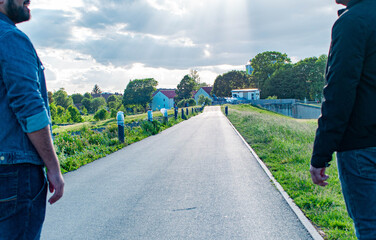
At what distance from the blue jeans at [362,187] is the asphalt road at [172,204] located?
1.69 meters

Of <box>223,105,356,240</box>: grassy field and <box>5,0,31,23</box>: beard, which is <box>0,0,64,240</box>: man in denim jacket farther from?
<box>223,105,356,240</box>: grassy field

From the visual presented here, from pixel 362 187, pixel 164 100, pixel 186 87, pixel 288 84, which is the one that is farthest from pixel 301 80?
pixel 362 187

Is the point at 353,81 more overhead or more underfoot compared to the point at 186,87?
more underfoot

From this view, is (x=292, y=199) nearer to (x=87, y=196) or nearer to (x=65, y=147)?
(x=87, y=196)

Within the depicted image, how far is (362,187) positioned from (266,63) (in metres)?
97.0

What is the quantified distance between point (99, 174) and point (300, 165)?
5170 millimetres

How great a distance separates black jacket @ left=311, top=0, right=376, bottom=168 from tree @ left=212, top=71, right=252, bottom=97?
102 m

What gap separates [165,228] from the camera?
157 inches

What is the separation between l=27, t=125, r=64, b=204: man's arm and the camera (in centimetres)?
186

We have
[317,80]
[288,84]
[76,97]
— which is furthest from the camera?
[76,97]

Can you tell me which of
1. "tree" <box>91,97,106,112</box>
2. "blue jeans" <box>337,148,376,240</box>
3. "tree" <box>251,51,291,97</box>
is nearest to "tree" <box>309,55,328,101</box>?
"tree" <box>251,51,291,97</box>

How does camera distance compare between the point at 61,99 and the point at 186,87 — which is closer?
the point at 61,99

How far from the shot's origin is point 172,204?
4.95 meters

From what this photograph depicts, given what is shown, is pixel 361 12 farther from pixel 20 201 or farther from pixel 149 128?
pixel 149 128
